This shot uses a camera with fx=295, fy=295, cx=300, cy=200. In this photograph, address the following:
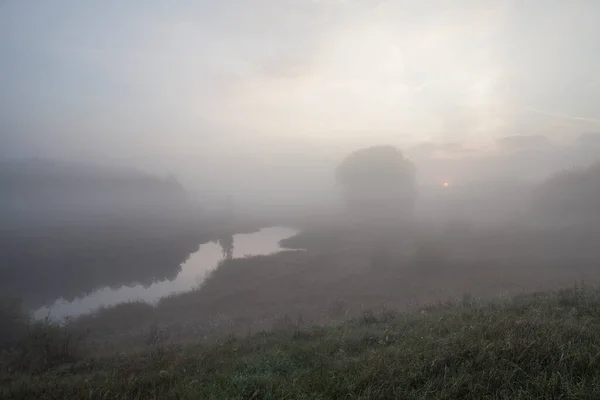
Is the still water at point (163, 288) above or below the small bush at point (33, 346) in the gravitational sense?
below

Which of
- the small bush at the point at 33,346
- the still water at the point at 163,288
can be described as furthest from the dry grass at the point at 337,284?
the small bush at the point at 33,346

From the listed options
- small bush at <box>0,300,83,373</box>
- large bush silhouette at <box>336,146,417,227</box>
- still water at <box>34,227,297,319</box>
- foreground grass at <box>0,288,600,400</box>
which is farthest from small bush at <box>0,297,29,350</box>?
large bush silhouette at <box>336,146,417,227</box>

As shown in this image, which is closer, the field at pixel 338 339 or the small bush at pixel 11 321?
the field at pixel 338 339

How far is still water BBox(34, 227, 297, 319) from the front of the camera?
25897 mm

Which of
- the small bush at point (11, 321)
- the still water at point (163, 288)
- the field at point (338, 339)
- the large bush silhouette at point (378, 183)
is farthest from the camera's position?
the large bush silhouette at point (378, 183)

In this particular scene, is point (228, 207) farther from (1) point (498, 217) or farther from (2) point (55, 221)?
(1) point (498, 217)

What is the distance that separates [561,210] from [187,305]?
257ft

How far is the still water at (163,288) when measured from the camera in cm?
2590

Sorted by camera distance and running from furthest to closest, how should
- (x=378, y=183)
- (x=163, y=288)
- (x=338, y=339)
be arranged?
(x=378, y=183) < (x=163, y=288) < (x=338, y=339)

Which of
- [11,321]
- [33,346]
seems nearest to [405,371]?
[33,346]

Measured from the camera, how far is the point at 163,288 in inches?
1249

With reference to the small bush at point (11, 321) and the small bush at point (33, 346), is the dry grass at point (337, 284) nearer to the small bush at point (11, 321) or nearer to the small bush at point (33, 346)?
the small bush at point (33, 346)

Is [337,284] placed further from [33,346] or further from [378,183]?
[378,183]

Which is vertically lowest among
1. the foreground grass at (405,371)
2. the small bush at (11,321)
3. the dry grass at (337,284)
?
the dry grass at (337,284)
